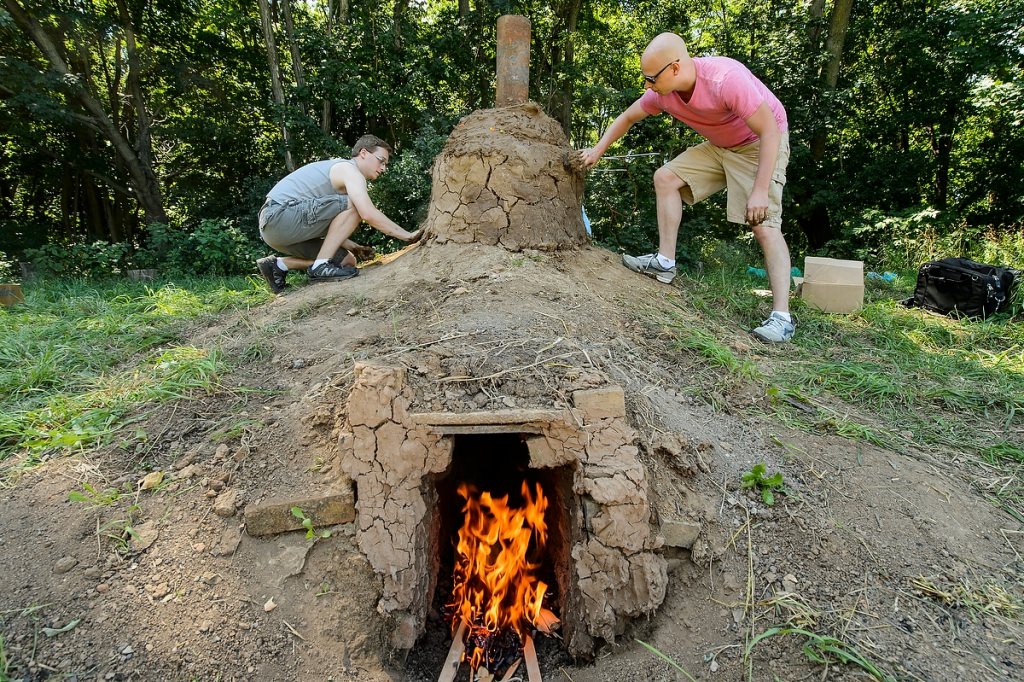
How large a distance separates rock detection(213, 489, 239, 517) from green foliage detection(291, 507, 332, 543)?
0.25 metres

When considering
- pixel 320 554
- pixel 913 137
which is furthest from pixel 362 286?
pixel 913 137

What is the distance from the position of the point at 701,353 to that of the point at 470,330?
1.25 metres

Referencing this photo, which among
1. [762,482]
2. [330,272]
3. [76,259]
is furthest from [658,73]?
[76,259]

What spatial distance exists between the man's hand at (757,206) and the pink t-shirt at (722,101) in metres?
0.43

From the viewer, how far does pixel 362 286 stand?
3.50m

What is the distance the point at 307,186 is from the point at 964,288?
214 inches

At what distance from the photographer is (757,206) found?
3156 millimetres

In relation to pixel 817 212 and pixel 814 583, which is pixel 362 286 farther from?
pixel 817 212

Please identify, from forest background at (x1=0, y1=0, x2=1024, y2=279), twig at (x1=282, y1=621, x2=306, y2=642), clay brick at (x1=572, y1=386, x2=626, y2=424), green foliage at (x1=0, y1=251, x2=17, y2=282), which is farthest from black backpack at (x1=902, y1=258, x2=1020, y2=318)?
green foliage at (x1=0, y1=251, x2=17, y2=282)

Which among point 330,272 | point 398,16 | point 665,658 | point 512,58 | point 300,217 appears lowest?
point 665,658

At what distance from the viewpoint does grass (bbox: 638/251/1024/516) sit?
2512mm

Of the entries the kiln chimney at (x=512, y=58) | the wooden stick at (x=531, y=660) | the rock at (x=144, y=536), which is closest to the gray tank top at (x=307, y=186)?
the kiln chimney at (x=512, y=58)

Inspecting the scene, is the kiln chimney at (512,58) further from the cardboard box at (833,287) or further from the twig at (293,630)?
the twig at (293,630)

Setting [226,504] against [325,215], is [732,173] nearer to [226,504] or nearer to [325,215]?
[325,215]
